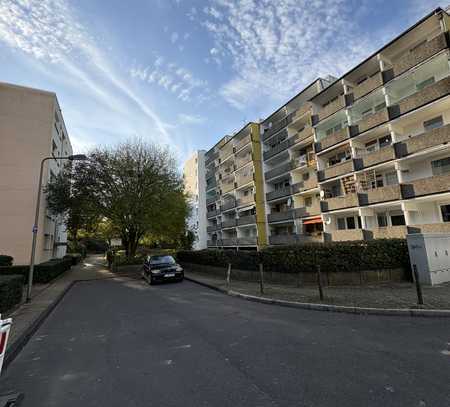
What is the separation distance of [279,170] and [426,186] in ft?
50.7

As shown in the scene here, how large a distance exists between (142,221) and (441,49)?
2299 cm

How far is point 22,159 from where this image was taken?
19.7 metres

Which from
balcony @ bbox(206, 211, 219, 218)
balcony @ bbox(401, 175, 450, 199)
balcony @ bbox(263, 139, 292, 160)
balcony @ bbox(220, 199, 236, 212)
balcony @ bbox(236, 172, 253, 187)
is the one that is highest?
balcony @ bbox(263, 139, 292, 160)

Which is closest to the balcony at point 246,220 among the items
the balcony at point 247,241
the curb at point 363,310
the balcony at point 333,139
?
the balcony at point 247,241

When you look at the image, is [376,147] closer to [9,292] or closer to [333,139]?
[333,139]

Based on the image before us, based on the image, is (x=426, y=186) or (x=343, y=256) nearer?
(x=343, y=256)

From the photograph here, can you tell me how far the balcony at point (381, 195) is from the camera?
651 inches

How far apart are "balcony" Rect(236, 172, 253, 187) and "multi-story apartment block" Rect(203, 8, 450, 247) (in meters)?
5.10

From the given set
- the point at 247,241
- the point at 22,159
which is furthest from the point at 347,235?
the point at 22,159

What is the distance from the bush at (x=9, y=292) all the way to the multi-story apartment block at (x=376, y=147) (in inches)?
767

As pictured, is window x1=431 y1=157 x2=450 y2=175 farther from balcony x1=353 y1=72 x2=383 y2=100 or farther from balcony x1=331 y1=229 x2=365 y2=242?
balcony x1=353 y1=72 x2=383 y2=100

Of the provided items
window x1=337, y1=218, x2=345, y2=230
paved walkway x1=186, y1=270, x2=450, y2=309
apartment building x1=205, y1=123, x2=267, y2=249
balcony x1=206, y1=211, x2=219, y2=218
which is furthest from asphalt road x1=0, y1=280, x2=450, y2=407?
balcony x1=206, y1=211, x2=219, y2=218

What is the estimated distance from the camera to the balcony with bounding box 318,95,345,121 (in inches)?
824

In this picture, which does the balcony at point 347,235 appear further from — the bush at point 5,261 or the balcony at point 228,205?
the bush at point 5,261
